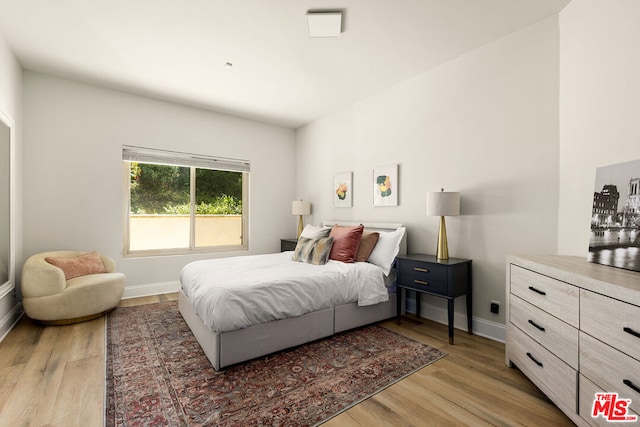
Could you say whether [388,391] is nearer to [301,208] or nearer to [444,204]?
[444,204]

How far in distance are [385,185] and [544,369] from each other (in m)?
2.46

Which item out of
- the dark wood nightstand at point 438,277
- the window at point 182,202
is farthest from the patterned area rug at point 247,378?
the window at point 182,202

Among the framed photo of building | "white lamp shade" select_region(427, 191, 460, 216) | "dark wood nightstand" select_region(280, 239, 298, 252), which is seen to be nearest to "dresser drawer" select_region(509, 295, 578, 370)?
the framed photo of building

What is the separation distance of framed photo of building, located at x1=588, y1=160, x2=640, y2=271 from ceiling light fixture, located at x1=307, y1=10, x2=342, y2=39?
7.14ft

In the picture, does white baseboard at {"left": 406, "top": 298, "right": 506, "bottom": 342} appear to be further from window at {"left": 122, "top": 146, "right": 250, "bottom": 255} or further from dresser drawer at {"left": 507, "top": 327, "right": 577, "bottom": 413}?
window at {"left": 122, "top": 146, "right": 250, "bottom": 255}

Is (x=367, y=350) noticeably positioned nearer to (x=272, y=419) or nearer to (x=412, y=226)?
(x=272, y=419)

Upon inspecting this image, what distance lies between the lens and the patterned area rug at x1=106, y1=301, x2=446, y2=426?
172 cm

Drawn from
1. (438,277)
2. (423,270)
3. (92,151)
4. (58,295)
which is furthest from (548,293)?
(92,151)

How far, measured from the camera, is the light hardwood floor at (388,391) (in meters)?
1.67

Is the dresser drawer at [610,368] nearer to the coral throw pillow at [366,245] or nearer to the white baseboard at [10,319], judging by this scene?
the coral throw pillow at [366,245]

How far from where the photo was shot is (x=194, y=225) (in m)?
4.70

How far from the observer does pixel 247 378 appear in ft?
6.85

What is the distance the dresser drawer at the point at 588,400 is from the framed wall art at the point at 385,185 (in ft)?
8.03

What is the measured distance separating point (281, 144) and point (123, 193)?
260 centimetres
